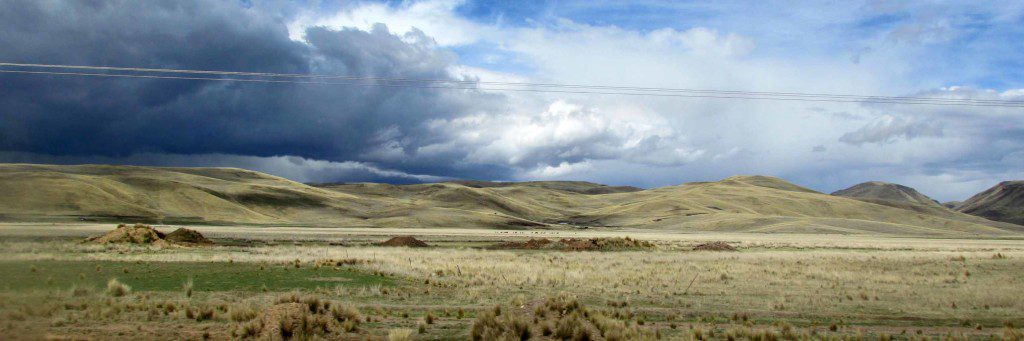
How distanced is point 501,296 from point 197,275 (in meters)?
15.3

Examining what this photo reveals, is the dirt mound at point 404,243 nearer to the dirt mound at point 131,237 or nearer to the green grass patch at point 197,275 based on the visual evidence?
the dirt mound at point 131,237

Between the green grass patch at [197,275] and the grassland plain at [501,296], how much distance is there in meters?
0.08

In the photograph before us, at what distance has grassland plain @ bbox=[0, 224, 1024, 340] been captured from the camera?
1716 cm

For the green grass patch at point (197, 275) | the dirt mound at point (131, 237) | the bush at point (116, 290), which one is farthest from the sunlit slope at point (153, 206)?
the bush at point (116, 290)

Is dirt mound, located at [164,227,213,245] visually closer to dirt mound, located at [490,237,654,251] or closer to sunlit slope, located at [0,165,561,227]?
dirt mound, located at [490,237,654,251]

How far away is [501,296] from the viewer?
89.7 ft

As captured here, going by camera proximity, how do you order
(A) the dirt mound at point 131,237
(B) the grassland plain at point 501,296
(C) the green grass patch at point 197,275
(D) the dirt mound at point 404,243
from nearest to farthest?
(B) the grassland plain at point 501,296 → (C) the green grass patch at point 197,275 → (A) the dirt mound at point 131,237 → (D) the dirt mound at point 404,243

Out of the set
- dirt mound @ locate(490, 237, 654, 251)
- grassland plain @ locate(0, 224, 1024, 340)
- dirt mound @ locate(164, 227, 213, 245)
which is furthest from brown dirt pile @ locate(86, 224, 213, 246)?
dirt mound @ locate(490, 237, 654, 251)

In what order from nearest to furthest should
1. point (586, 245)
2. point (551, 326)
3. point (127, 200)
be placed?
point (551, 326)
point (586, 245)
point (127, 200)

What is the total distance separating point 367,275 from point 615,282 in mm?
12927

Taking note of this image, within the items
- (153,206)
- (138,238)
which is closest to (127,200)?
(153,206)

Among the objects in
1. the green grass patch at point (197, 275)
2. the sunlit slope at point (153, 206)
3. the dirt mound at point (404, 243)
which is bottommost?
the green grass patch at point (197, 275)

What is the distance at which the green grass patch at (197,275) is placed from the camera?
82.8 feet

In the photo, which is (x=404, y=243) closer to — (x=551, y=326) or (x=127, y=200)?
(x=551, y=326)
